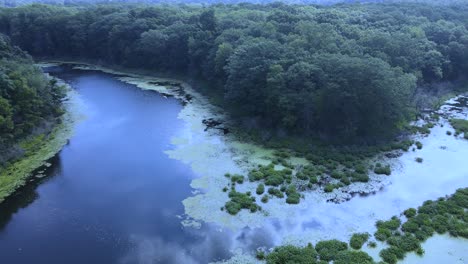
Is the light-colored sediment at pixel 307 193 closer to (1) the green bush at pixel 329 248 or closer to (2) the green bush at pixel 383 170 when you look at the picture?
(2) the green bush at pixel 383 170

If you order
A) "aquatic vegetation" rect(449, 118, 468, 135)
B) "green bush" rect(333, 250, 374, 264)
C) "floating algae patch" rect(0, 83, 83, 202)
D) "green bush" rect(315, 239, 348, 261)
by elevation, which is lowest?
"floating algae patch" rect(0, 83, 83, 202)

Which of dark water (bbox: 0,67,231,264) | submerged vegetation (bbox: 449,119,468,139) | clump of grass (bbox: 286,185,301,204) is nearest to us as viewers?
dark water (bbox: 0,67,231,264)

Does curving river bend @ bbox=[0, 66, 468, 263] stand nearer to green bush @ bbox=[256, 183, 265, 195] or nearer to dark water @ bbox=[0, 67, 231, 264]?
dark water @ bbox=[0, 67, 231, 264]

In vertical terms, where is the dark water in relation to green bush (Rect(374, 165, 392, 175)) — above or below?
below

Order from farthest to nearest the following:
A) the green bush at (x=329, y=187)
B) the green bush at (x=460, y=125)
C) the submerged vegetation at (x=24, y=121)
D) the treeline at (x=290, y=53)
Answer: the green bush at (x=460, y=125) < the treeline at (x=290, y=53) < the submerged vegetation at (x=24, y=121) < the green bush at (x=329, y=187)

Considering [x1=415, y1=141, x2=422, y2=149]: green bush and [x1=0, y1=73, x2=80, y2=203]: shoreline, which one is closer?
[x1=0, y1=73, x2=80, y2=203]: shoreline

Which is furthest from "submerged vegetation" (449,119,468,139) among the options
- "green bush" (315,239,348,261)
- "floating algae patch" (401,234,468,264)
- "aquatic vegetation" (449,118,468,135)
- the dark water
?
the dark water

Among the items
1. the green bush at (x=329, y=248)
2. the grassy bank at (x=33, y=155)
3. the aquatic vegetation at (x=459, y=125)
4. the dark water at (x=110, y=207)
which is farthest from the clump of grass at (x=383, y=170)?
the grassy bank at (x=33, y=155)

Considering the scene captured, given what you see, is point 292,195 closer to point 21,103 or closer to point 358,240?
point 358,240
